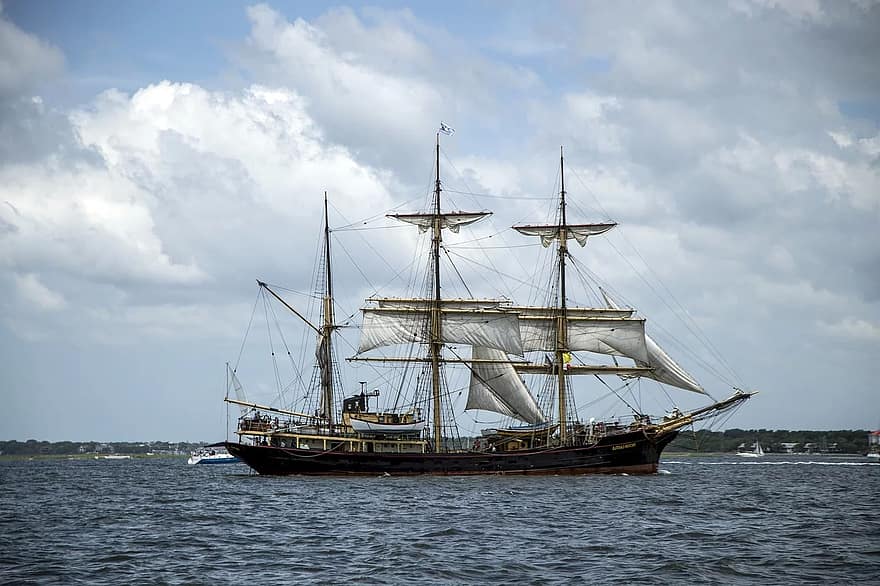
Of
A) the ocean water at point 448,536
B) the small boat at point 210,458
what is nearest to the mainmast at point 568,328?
the ocean water at point 448,536

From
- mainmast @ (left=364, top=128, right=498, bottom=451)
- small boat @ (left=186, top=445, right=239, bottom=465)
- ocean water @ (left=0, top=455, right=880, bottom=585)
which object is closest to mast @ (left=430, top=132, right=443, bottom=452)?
mainmast @ (left=364, top=128, right=498, bottom=451)

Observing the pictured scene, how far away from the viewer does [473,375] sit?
93750 mm

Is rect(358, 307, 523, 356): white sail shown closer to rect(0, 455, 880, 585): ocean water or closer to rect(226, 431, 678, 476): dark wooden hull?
rect(226, 431, 678, 476): dark wooden hull

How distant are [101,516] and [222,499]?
1114 cm

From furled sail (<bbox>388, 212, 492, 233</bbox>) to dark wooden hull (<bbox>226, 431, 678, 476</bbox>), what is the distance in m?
21.4

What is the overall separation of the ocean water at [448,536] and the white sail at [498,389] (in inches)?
858

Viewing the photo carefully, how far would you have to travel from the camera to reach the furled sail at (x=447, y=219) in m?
92.6

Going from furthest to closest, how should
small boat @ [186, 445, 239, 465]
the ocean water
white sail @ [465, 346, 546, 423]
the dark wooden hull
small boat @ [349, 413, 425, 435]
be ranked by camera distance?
small boat @ [186, 445, 239, 465] → white sail @ [465, 346, 546, 423] → small boat @ [349, 413, 425, 435] → the dark wooden hull → the ocean water

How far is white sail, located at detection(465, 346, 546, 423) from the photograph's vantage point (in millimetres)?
92250

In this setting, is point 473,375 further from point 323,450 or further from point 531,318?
point 323,450

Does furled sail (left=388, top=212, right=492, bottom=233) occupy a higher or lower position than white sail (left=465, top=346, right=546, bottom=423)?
higher

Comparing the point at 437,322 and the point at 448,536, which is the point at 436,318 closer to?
the point at 437,322

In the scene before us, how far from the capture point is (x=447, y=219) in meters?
92.7

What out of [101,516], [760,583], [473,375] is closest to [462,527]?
[760,583]
